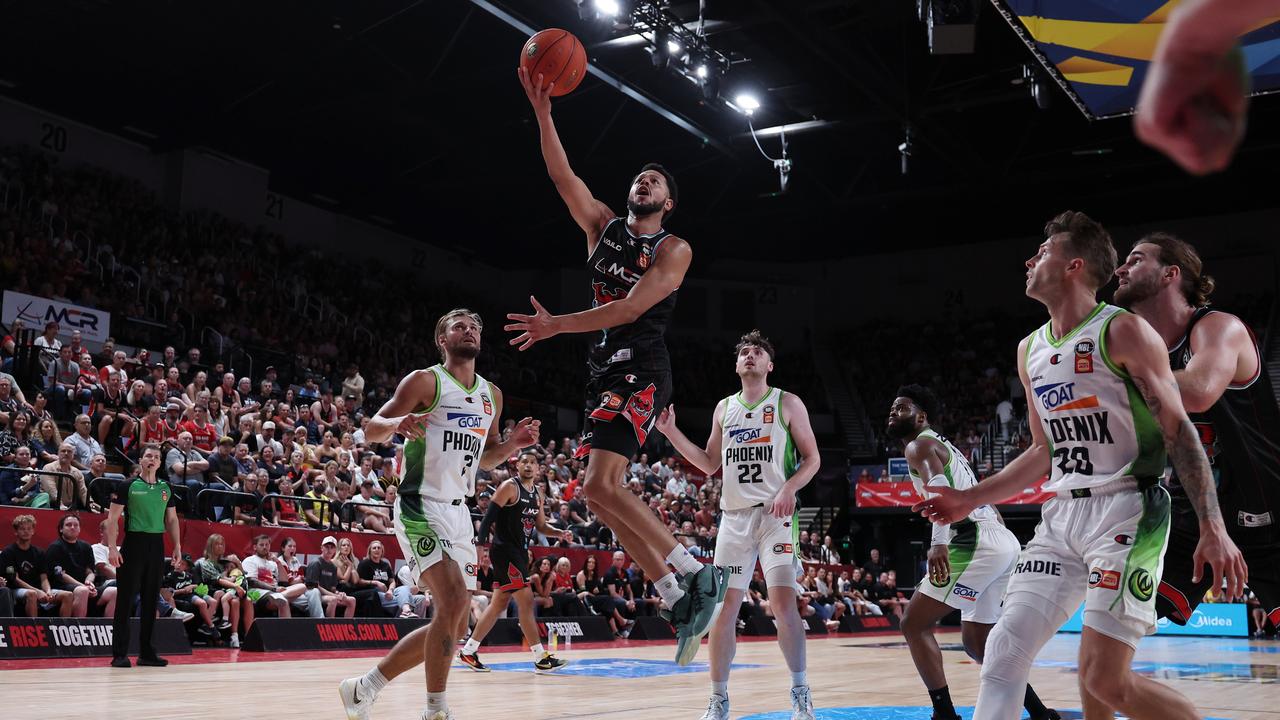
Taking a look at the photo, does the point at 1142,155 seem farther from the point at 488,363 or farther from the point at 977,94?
the point at 488,363

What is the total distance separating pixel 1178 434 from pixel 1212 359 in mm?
526

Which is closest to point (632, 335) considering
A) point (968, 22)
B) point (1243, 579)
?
point (1243, 579)

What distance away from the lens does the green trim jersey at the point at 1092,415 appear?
3.75m

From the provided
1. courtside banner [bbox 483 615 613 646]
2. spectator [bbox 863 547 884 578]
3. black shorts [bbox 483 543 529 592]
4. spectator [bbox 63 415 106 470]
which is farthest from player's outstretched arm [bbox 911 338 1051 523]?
spectator [bbox 863 547 884 578]

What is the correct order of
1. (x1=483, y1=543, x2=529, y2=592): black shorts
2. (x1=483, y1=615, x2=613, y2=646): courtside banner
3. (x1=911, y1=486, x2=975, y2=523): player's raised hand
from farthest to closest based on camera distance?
(x1=483, y1=615, x2=613, y2=646): courtside banner, (x1=483, y1=543, x2=529, y2=592): black shorts, (x1=911, y1=486, x2=975, y2=523): player's raised hand

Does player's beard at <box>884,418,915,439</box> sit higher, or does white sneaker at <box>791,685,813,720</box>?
player's beard at <box>884,418,915,439</box>

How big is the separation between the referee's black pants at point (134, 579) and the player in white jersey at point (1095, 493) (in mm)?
8337

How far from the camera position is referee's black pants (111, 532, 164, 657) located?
10117mm

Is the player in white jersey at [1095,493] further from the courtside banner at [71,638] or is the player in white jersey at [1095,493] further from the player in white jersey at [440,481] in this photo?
the courtside banner at [71,638]

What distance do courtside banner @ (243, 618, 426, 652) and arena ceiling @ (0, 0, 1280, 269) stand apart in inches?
352

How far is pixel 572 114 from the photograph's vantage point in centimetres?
2320

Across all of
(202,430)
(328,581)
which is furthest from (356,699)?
(202,430)

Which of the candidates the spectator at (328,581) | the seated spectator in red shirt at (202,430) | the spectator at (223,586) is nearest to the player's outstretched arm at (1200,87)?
the spectator at (223,586)

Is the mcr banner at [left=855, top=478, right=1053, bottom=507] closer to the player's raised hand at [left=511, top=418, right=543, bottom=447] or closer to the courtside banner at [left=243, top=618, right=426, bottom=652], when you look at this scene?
the courtside banner at [left=243, top=618, right=426, bottom=652]
